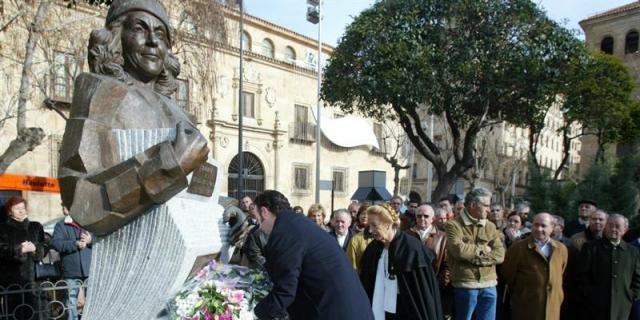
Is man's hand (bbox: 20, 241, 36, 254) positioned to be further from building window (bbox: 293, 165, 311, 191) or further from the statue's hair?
building window (bbox: 293, 165, 311, 191)

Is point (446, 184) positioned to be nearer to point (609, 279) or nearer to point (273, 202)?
point (609, 279)

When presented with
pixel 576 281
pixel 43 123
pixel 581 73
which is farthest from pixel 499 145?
pixel 576 281

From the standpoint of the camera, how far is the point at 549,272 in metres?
4.98

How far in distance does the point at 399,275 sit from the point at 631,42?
40061mm

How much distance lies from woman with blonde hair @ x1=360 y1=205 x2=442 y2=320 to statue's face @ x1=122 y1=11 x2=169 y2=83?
227 centimetres

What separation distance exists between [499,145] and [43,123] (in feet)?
114

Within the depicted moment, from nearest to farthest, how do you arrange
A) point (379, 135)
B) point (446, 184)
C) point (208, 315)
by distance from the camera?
point (208, 315) < point (446, 184) < point (379, 135)

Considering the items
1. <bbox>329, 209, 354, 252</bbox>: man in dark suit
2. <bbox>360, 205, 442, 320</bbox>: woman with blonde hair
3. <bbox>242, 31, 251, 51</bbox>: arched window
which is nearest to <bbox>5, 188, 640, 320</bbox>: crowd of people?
<bbox>360, 205, 442, 320</bbox>: woman with blonde hair

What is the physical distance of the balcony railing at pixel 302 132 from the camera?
2648cm

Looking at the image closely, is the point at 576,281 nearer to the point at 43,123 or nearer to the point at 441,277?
the point at 441,277

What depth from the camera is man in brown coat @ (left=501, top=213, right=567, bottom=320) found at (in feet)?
16.3

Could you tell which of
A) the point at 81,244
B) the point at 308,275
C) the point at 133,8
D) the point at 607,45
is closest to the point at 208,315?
the point at 308,275

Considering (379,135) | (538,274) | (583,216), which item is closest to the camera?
(538,274)

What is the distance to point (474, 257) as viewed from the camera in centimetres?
508
